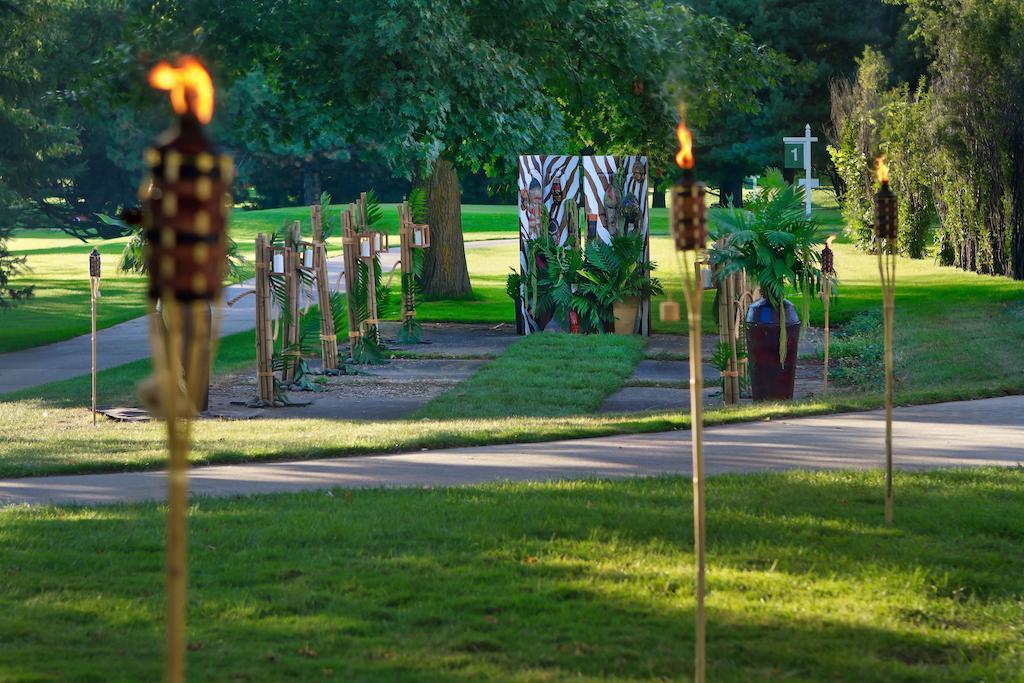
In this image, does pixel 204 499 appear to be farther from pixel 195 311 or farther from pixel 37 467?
pixel 195 311

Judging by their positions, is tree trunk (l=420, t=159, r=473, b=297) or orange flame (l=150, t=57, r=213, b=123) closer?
orange flame (l=150, t=57, r=213, b=123)

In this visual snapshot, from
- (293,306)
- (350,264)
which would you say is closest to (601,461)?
(293,306)

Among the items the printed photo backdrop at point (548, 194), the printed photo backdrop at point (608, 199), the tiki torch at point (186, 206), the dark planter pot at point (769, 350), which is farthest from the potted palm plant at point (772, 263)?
the tiki torch at point (186, 206)

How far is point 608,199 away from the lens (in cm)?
2055

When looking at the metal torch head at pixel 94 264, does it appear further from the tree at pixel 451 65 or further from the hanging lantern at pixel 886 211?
the hanging lantern at pixel 886 211

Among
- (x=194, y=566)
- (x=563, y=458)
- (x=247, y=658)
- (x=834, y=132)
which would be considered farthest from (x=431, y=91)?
(x=834, y=132)

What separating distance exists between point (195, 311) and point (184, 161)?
1.20ft

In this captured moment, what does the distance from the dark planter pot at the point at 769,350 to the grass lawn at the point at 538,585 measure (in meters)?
5.07

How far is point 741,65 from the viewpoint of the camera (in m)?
25.7

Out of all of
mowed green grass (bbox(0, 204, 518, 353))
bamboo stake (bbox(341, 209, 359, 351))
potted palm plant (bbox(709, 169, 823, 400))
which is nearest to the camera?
potted palm plant (bbox(709, 169, 823, 400))

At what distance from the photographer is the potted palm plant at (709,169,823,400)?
525 inches

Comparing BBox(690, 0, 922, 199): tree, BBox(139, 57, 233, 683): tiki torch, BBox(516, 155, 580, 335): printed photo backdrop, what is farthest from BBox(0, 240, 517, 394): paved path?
BBox(690, 0, 922, 199): tree

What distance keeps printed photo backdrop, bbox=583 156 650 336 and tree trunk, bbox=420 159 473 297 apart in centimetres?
683

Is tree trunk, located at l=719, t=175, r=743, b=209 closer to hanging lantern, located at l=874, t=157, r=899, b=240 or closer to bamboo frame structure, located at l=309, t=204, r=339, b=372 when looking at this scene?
bamboo frame structure, located at l=309, t=204, r=339, b=372
